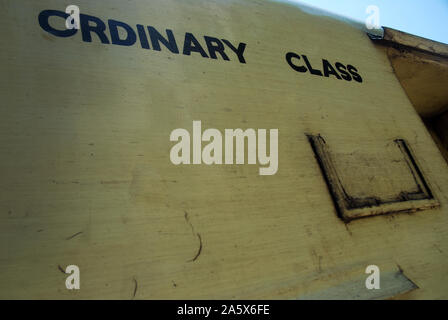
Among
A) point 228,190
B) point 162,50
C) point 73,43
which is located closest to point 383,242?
point 228,190

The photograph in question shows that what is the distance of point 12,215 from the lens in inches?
16.6

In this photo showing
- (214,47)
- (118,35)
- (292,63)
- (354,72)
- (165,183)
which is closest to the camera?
(165,183)

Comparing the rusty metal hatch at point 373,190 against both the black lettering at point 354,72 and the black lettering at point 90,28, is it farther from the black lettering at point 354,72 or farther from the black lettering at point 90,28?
the black lettering at point 90,28

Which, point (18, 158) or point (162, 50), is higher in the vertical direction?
point (162, 50)

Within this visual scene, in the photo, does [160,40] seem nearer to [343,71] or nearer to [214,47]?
[214,47]

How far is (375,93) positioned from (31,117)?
104cm

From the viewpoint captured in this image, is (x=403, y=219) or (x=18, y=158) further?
(x=403, y=219)

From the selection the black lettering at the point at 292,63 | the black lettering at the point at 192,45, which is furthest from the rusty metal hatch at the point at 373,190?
the black lettering at the point at 192,45

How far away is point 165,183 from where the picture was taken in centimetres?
53

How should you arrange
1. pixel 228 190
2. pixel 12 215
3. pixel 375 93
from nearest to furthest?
pixel 12 215 → pixel 228 190 → pixel 375 93

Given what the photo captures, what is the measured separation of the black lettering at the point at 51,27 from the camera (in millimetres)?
585

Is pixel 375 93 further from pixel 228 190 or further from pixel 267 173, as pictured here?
pixel 228 190

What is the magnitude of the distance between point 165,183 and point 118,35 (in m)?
0.40

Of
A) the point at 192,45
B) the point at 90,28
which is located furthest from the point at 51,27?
the point at 192,45
